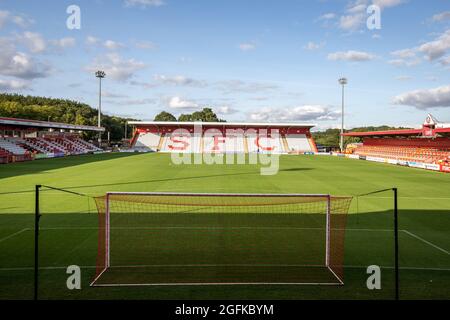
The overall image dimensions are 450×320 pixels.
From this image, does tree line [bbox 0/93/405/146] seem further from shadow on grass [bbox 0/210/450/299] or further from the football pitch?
shadow on grass [bbox 0/210/450/299]

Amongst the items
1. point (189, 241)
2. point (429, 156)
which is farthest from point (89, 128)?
point (189, 241)

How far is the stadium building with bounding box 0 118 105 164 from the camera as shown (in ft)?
133

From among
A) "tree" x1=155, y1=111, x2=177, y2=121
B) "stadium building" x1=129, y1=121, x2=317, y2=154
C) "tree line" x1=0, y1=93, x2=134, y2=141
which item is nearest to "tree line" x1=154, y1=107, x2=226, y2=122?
"tree" x1=155, y1=111, x2=177, y2=121

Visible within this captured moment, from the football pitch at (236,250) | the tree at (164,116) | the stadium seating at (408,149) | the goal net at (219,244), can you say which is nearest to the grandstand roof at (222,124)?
the stadium seating at (408,149)

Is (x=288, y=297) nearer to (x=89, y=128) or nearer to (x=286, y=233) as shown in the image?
(x=286, y=233)

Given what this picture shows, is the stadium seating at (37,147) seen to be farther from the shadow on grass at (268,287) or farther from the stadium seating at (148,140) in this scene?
the shadow on grass at (268,287)

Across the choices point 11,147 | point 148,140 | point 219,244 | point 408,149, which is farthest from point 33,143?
point 408,149

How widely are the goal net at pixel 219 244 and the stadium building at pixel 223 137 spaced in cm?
5546

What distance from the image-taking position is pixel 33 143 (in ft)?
169

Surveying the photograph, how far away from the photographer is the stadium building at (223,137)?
70.9 m

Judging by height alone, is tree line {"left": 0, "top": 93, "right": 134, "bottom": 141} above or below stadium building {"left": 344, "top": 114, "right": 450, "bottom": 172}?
above

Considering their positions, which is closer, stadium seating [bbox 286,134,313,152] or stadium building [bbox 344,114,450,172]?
stadium building [bbox 344,114,450,172]

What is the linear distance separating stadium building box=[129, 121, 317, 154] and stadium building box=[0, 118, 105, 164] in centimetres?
1257

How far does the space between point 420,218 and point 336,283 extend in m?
A: 8.26
